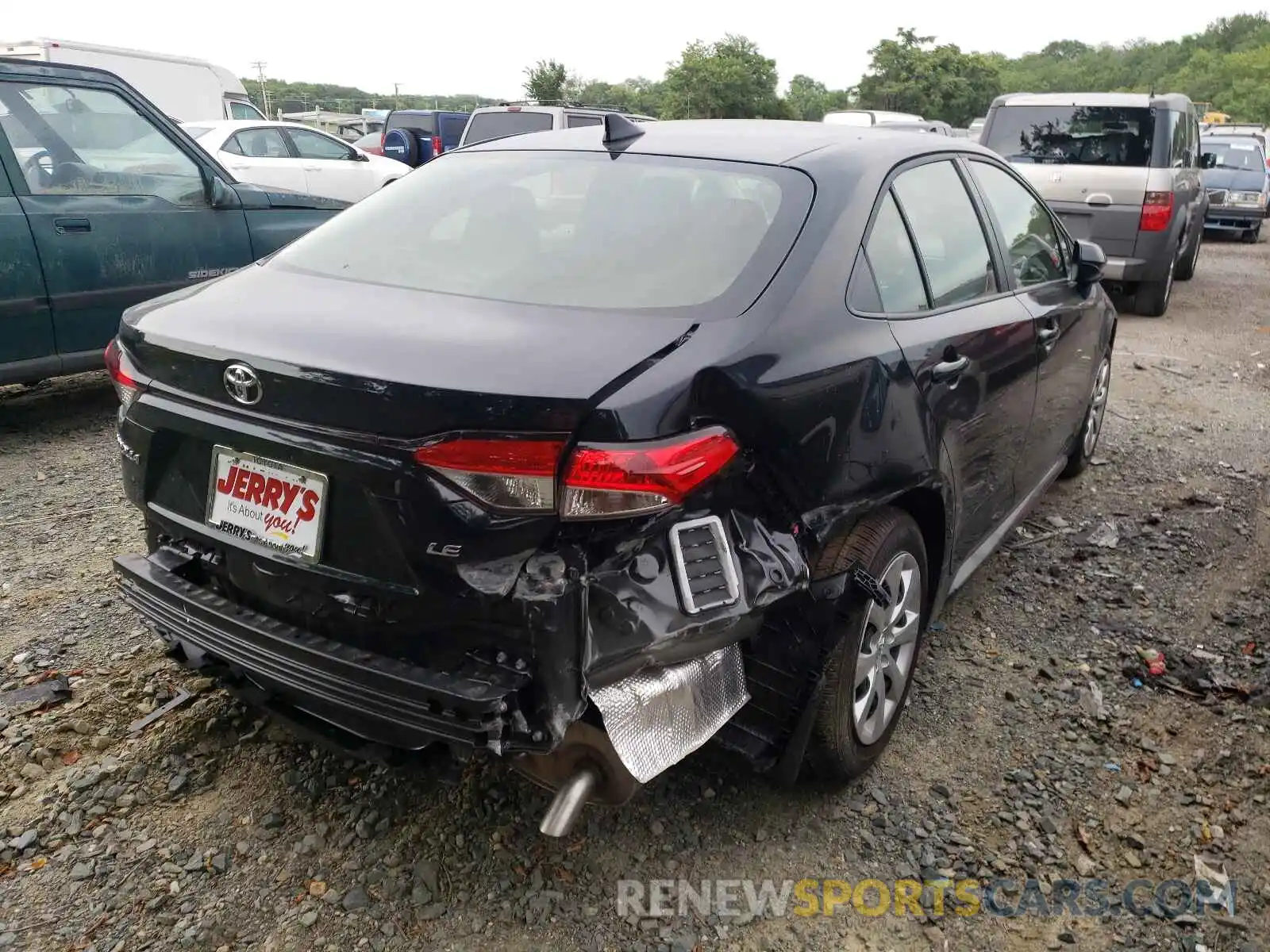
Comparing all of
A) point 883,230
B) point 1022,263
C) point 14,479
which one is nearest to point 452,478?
point 883,230

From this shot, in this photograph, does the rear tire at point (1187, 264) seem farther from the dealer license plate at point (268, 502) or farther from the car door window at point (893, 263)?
the dealer license plate at point (268, 502)

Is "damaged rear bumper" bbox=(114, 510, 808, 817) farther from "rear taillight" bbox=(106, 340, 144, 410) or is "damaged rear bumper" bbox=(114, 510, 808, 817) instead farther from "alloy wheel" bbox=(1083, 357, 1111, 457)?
"alloy wheel" bbox=(1083, 357, 1111, 457)

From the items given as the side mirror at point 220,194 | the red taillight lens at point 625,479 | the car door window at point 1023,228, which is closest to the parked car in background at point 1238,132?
the car door window at point 1023,228

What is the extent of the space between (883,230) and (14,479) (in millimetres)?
4118

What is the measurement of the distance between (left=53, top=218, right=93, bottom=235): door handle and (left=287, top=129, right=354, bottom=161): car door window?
7.47 metres

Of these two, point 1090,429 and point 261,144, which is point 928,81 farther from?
point 1090,429

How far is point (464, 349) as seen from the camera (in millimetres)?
2033

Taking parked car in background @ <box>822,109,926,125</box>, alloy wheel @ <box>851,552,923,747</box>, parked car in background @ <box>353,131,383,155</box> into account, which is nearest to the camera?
alloy wheel @ <box>851,552,923,747</box>

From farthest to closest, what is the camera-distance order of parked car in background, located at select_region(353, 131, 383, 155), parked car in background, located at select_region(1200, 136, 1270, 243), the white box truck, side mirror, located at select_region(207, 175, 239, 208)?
parked car in background, located at select_region(353, 131, 383, 155) < parked car in background, located at select_region(1200, 136, 1270, 243) < the white box truck < side mirror, located at select_region(207, 175, 239, 208)

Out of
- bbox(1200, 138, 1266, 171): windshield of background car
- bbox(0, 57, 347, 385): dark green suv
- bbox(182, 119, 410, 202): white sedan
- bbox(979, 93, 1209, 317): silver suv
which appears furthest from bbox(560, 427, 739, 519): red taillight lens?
bbox(1200, 138, 1266, 171): windshield of background car

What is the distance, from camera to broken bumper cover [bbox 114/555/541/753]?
1915 millimetres

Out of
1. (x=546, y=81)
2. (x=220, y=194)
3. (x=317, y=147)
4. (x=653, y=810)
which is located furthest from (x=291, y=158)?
(x=546, y=81)

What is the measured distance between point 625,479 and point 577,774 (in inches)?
26.0

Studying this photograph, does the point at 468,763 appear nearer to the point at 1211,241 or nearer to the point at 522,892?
the point at 522,892
